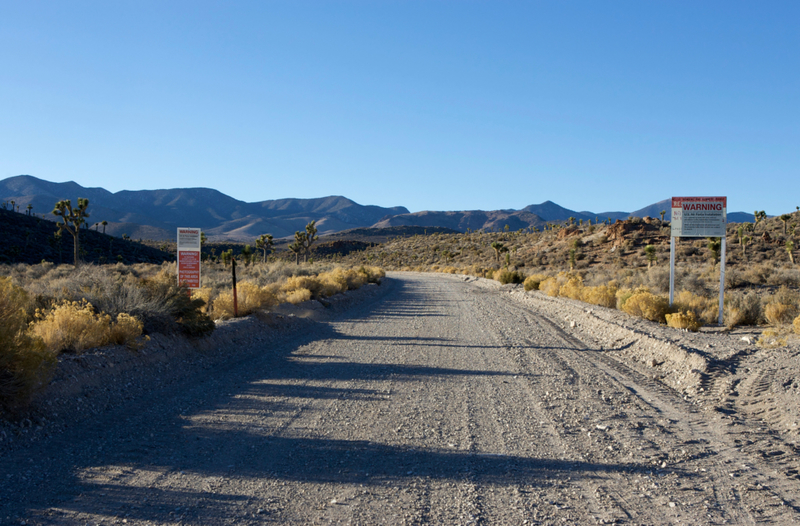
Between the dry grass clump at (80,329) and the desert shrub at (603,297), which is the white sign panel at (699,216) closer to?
the desert shrub at (603,297)

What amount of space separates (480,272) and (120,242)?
51.9m

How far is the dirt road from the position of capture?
4129 millimetres

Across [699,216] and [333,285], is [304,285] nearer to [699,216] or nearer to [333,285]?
[333,285]

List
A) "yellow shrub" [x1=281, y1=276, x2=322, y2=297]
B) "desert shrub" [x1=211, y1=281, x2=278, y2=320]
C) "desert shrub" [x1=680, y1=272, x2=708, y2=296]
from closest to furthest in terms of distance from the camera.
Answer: "desert shrub" [x1=211, y1=281, x2=278, y2=320], "yellow shrub" [x1=281, y1=276, x2=322, y2=297], "desert shrub" [x1=680, y1=272, x2=708, y2=296]

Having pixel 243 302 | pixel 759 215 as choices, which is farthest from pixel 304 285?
pixel 759 215

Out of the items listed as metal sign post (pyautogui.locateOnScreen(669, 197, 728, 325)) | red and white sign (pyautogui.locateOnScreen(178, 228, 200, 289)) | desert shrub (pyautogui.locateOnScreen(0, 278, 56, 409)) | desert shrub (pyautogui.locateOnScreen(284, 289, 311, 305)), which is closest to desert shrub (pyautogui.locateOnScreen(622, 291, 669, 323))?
metal sign post (pyautogui.locateOnScreen(669, 197, 728, 325))

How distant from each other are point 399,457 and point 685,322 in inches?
461

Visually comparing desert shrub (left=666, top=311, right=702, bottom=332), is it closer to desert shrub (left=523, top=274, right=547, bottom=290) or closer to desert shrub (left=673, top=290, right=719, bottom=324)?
desert shrub (left=673, top=290, right=719, bottom=324)

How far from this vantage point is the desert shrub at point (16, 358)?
231 inches

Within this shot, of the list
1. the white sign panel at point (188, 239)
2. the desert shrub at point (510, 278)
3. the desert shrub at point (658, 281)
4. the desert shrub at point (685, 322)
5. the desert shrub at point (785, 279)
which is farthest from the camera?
the desert shrub at point (510, 278)

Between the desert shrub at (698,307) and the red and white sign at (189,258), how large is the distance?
13971mm

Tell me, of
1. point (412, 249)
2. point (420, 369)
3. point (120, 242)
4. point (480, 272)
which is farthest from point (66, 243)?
point (420, 369)

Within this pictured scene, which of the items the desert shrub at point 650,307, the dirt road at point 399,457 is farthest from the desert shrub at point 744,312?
the dirt road at point 399,457

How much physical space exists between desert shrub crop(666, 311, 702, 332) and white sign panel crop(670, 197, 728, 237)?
8.53 ft
